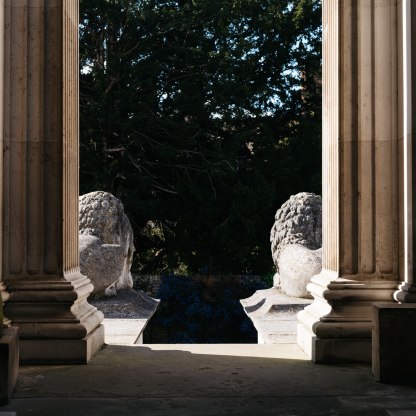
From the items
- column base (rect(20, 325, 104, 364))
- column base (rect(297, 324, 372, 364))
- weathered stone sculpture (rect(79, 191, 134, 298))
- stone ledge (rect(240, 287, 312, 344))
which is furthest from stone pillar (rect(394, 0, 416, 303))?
weathered stone sculpture (rect(79, 191, 134, 298))

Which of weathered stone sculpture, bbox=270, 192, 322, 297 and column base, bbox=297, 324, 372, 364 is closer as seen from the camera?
column base, bbox=297, 324, 372, 364

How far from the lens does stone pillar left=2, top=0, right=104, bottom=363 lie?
7.59 metres

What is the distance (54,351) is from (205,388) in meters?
1.98

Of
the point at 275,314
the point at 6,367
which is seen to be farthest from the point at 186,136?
the point at 6,367

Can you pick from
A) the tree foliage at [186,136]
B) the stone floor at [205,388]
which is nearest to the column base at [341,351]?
the stone floor at [205,388]

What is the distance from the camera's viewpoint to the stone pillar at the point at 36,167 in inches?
299

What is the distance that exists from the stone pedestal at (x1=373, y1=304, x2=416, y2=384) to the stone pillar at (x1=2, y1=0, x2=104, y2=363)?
3201 millimetres

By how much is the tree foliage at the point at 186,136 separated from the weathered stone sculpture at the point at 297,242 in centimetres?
1089

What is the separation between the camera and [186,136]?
89.8 feet

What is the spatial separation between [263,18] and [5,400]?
86.4 feet

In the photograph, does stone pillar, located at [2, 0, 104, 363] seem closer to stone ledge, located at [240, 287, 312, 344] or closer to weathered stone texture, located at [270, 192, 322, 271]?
stone ledge, located at [240, 287, 312, 344]

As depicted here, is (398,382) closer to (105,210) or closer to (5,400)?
(5,400)

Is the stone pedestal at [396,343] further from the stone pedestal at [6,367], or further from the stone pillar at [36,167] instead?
the stone pedestal at [6,367]

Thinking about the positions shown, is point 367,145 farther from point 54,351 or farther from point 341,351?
point 54,351
